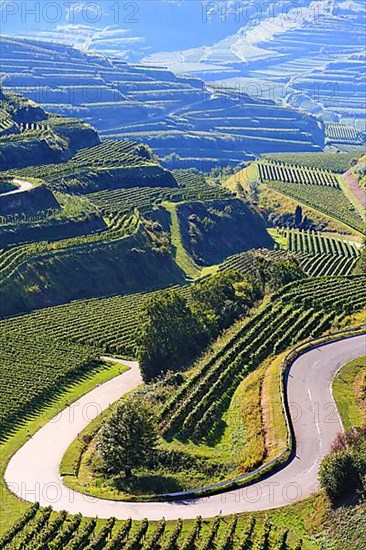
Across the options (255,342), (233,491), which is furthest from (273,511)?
(255,342)

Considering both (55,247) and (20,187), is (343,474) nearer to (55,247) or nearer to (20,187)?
(55,247)

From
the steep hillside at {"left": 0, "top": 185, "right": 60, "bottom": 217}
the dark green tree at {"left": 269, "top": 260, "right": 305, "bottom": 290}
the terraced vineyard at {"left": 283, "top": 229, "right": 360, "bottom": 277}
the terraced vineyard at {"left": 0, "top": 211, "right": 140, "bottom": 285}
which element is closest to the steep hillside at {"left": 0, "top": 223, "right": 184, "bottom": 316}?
the terraced vineyard at {"left": 0, "top": 211, "right": 140, "bottom": 285}

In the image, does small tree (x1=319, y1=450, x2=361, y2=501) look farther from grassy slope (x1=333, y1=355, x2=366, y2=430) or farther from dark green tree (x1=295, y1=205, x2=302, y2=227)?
dark green tree (x1=295, y1=205, x2=302, y2=227)

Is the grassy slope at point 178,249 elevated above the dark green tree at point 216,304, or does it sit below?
below

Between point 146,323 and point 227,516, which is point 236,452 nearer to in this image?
point 227,516

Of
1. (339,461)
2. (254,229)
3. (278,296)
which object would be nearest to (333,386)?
(339,461)

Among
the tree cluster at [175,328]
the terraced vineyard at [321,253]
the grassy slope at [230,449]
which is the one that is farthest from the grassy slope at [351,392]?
the terraced vineyard at [321,253]

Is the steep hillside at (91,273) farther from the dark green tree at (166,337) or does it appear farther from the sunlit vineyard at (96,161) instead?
the dark green tree at (166,337)
